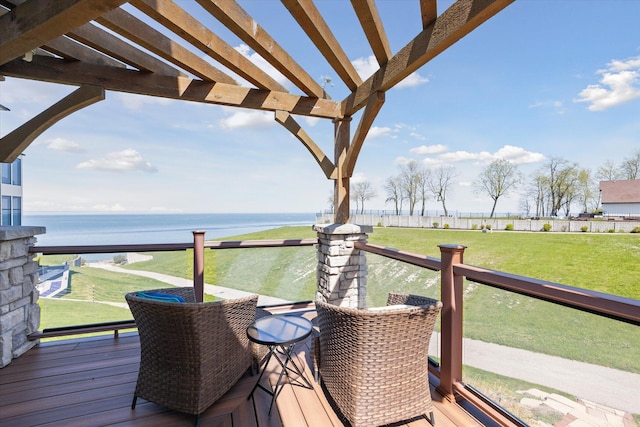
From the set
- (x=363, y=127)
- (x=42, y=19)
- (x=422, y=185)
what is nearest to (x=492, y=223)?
(x=422, y=185)

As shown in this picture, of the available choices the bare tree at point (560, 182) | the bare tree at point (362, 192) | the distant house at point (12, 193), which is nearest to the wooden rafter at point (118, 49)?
the distant house at point (12, 193)

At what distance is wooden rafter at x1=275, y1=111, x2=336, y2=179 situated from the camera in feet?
13.1

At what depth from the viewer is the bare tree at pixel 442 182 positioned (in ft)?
111

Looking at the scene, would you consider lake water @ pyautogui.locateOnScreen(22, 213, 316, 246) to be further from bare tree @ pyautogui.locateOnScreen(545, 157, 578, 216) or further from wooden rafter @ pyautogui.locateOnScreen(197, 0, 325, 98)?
bare tree @ pyautogui.locateOnScreen(545, 157, 578, 216)

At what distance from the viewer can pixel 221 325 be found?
2.00 metres

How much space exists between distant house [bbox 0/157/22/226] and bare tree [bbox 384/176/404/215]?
30.4 metres

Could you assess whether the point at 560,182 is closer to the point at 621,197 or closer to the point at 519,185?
the point at 519,185

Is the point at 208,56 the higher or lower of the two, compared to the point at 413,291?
higher

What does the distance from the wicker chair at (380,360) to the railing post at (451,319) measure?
398 mm

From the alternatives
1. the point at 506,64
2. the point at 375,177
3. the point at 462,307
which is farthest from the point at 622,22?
the point at 462,307

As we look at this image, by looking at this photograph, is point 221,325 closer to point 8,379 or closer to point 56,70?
point 8,379

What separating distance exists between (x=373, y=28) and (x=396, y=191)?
3243 cm

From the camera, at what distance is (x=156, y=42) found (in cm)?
278

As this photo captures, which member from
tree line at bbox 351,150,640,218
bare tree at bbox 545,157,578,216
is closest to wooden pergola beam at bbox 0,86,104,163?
tree line at bbox 351,150,640,218
